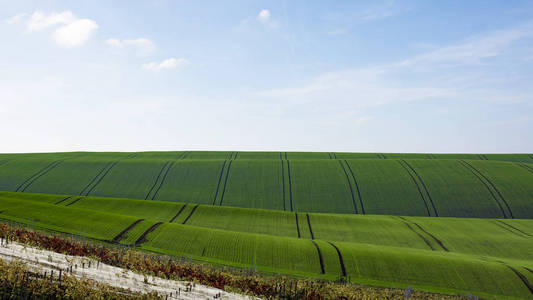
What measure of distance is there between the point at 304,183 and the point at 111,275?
116 feet

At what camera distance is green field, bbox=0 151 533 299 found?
1880 centimetres

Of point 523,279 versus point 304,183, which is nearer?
point 523,279

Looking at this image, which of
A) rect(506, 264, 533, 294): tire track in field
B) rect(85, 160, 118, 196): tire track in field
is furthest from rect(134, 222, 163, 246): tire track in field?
rect(85, 160, 118, 196): tire track in field

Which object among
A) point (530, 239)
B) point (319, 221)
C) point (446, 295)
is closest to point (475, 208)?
point (530, 239)

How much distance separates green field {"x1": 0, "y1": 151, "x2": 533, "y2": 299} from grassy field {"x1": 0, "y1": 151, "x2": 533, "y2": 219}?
0.49ft

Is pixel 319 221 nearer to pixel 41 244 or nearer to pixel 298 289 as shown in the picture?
pixel 298 289

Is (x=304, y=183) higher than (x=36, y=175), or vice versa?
(x=36, y=175)

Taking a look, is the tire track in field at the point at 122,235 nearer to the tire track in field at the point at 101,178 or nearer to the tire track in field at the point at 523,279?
the tire track in field at the point at 523,279

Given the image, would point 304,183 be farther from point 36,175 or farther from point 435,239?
point 36,175

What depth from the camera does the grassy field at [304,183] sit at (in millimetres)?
40281

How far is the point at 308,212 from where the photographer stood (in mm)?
38562

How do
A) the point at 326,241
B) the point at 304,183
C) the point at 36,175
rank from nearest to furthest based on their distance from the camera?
the point at 326,241 → the point at 304,183 → the point at 36,175

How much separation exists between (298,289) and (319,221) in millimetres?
18070

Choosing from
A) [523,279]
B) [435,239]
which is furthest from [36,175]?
[523,279]
